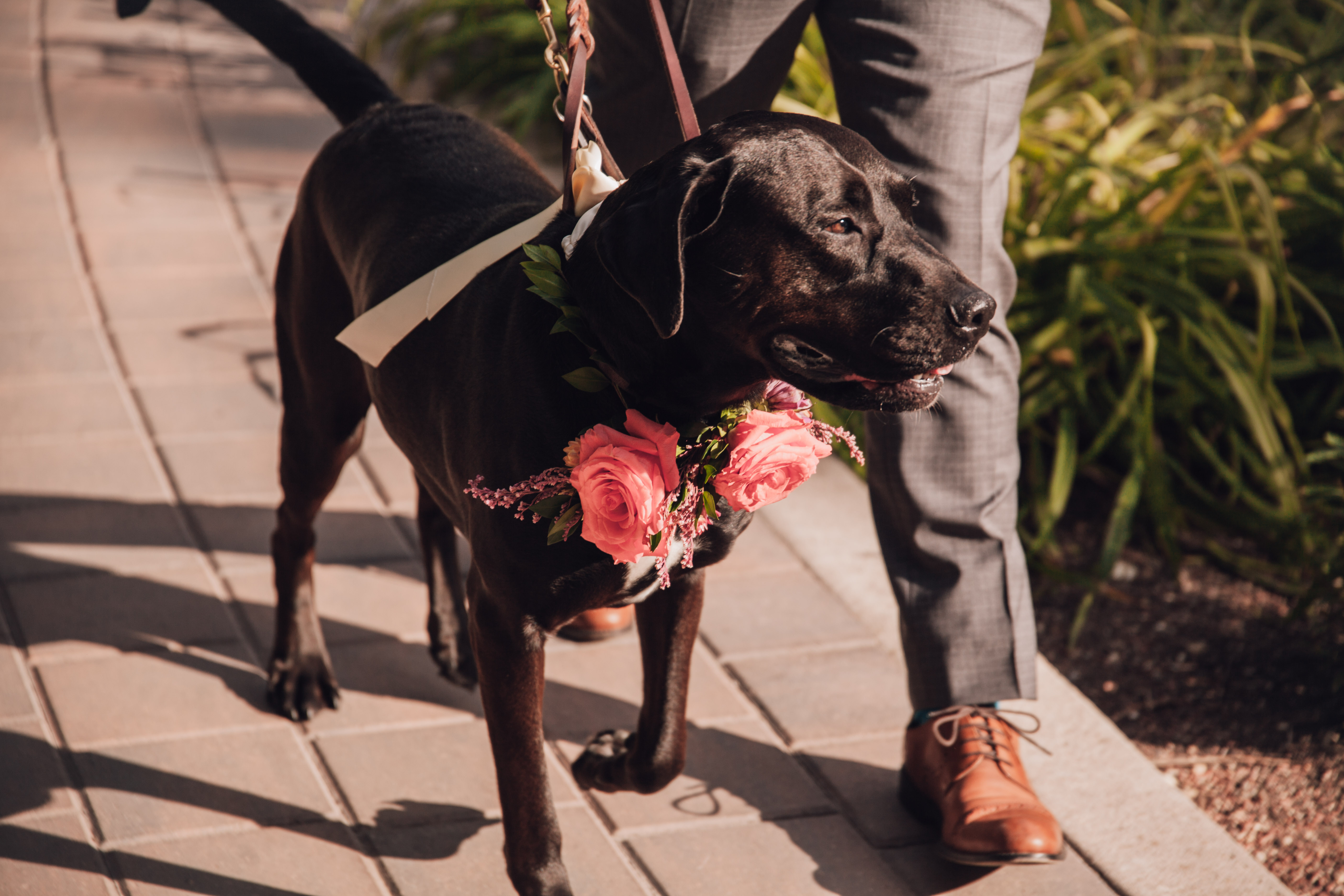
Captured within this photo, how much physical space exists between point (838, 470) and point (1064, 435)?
0.66 meters

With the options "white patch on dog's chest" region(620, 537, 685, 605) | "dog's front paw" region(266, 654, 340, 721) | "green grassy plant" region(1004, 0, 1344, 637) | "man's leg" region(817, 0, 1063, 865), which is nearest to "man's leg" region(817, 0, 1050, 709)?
"man's leg" region(817, 0, 1063, 865)

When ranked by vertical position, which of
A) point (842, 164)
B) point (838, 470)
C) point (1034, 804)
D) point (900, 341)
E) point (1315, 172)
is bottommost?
point (838, 470)

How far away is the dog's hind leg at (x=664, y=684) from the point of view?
2.12 metres

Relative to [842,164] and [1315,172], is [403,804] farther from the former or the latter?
[1315,172]

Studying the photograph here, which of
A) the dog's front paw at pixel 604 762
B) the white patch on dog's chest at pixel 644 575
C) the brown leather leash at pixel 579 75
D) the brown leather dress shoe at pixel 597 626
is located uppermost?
the brown leather leash at pixel 579 75

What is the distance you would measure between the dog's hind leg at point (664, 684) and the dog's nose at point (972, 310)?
0.67m

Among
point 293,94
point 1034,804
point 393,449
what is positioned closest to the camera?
point 1034,804

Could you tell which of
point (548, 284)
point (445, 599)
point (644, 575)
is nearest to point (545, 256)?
point (548, 284)

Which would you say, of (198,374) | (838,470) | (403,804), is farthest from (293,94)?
(403,804)

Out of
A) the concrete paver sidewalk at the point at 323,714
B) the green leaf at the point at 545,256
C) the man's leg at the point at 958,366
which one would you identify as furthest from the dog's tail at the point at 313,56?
the concrete paver sidewalk at the point at 323,714

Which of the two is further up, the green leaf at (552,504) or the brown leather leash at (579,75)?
the brown leather leash at (579,75)

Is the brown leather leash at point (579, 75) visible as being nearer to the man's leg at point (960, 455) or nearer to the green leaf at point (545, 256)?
the green leaf at point (545, 256)

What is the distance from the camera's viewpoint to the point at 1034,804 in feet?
7.39

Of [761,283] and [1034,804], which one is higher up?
[761,283]
